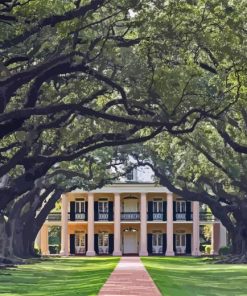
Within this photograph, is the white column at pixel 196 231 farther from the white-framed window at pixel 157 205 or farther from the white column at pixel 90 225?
the white column at pixel 90 225

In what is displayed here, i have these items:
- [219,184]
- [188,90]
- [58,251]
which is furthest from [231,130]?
[58,251]

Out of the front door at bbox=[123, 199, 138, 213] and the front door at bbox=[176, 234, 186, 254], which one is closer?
the front door at bbox=[176, 234, 186, 254]

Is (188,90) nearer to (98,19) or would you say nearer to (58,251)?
(98,19)

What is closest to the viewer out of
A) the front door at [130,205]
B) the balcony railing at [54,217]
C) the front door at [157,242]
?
the front door at [157,242]

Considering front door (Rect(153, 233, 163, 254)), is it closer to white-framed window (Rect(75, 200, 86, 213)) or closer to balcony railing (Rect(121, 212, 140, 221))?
balcony railing (Rect(121, 212, 140, 221))

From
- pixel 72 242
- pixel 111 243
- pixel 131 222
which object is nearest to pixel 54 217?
pixel 72 242

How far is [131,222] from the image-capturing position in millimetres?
84875

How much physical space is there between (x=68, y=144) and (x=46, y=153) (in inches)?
39.7

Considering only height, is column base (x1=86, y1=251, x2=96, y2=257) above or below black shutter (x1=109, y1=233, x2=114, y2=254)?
below

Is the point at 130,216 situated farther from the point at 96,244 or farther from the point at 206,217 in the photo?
the point at 206,217

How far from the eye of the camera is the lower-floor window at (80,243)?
8500cm

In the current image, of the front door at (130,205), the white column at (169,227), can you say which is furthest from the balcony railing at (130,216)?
the white column at (169,227)

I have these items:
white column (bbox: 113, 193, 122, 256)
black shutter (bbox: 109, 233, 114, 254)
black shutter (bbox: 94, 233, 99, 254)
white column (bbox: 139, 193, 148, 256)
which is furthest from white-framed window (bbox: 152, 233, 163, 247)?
black shutter (bbox: 94, 233, 99, 254)

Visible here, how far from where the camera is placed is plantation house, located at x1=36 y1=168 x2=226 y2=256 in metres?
83.5
